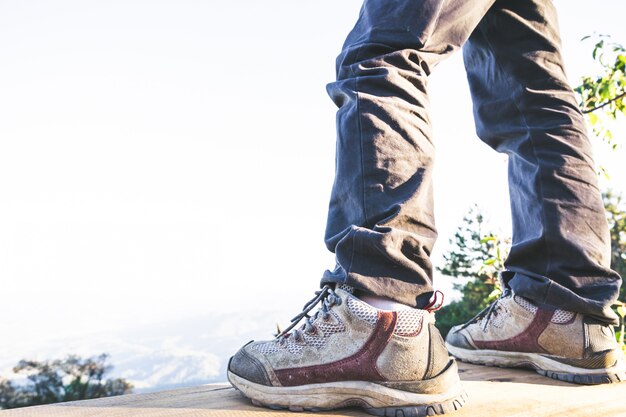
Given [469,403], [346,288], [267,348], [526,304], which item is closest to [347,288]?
[346,288]

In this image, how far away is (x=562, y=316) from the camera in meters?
1.60

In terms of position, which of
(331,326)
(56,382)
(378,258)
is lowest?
(56,382)

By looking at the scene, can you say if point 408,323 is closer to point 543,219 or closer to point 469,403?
point 469,403

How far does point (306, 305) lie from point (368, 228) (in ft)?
0.82

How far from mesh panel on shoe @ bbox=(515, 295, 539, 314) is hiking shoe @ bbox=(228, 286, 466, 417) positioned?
510 mm

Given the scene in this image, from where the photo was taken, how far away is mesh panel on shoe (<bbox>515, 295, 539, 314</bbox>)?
1649mm

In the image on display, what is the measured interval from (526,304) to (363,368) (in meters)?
0.70

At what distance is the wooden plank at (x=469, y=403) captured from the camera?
1185 mm

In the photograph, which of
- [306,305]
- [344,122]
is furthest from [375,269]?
[344,122]

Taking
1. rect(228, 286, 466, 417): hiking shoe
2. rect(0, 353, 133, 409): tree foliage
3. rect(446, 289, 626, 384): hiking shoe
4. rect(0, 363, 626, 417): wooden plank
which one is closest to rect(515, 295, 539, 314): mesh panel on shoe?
rect(446, 289, 626, 384): hiking shoe

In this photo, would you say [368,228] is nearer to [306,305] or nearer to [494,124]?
[306,305]

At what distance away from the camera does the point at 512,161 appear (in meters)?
1.82

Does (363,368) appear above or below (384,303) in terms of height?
below

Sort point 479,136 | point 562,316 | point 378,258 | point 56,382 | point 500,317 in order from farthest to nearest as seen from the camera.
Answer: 1. point 56,382
2. point 479,136
3. point 500,317
4. point 562,316
5. point 378,258
